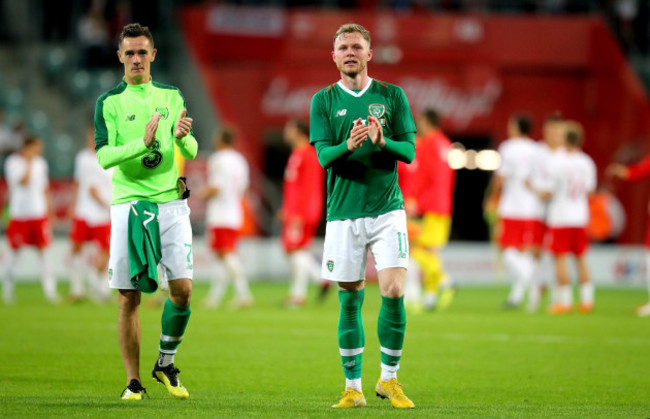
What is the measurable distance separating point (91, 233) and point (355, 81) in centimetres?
1015

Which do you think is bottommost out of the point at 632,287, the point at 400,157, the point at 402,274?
the point at 632,287

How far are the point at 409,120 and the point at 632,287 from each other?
1635 centimetres

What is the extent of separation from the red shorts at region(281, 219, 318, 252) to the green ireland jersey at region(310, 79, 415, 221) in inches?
347

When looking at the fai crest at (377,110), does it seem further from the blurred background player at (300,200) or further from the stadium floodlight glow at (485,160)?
the stadium floodlight glow at (485,160)

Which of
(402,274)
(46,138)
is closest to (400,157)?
(402,274)

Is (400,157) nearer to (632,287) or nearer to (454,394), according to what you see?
(454,394)

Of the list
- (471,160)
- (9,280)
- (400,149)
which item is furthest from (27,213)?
(471,160)

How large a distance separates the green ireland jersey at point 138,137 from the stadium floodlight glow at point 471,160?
75.5 feet

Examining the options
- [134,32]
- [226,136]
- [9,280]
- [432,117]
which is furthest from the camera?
[9,280]

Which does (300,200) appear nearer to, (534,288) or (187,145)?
(534,288)

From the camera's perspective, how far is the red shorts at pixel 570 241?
50.6ft

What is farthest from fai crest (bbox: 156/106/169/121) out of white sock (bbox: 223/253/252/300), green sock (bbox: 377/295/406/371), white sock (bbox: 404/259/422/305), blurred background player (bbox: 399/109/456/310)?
white sock (bbox: 223/253/252/300)

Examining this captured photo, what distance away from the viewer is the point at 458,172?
102ft

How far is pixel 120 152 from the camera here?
704cm
